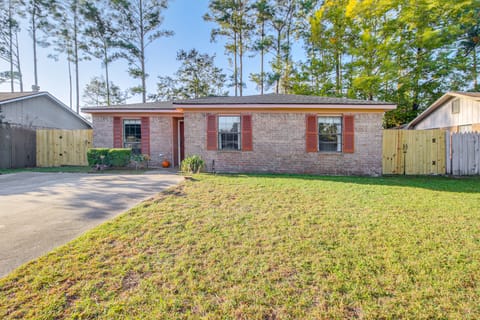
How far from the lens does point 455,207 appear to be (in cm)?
441

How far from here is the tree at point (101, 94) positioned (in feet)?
78.7

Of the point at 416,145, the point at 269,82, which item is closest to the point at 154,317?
the point at 416,145

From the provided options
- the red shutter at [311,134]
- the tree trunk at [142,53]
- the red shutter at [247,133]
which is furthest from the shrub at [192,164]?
the tree trunk at [142,53]

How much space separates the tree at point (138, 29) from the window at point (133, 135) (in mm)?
9367

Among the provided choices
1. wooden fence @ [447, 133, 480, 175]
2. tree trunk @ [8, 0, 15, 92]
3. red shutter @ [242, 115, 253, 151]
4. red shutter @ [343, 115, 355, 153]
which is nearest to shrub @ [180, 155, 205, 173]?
red shutter @ [242, 115, 253, 151]

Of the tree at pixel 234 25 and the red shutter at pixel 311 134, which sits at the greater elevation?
the tree at pixel 234 25

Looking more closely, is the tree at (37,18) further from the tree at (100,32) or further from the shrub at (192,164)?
the shrub at (192,164)

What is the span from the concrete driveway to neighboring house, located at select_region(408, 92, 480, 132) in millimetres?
13350

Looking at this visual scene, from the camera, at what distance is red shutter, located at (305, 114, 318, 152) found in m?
8.66

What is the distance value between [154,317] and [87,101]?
1239 inches

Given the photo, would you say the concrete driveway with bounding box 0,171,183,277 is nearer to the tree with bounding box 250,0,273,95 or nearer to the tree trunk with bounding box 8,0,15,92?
the tree with bounding box 250,0,273,95

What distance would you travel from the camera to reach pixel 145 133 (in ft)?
34.2

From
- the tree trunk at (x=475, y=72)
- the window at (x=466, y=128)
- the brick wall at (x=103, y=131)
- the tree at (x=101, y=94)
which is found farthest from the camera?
the tree at (x=101, y=94)

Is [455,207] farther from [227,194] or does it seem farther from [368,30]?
Answer: [368,30]
